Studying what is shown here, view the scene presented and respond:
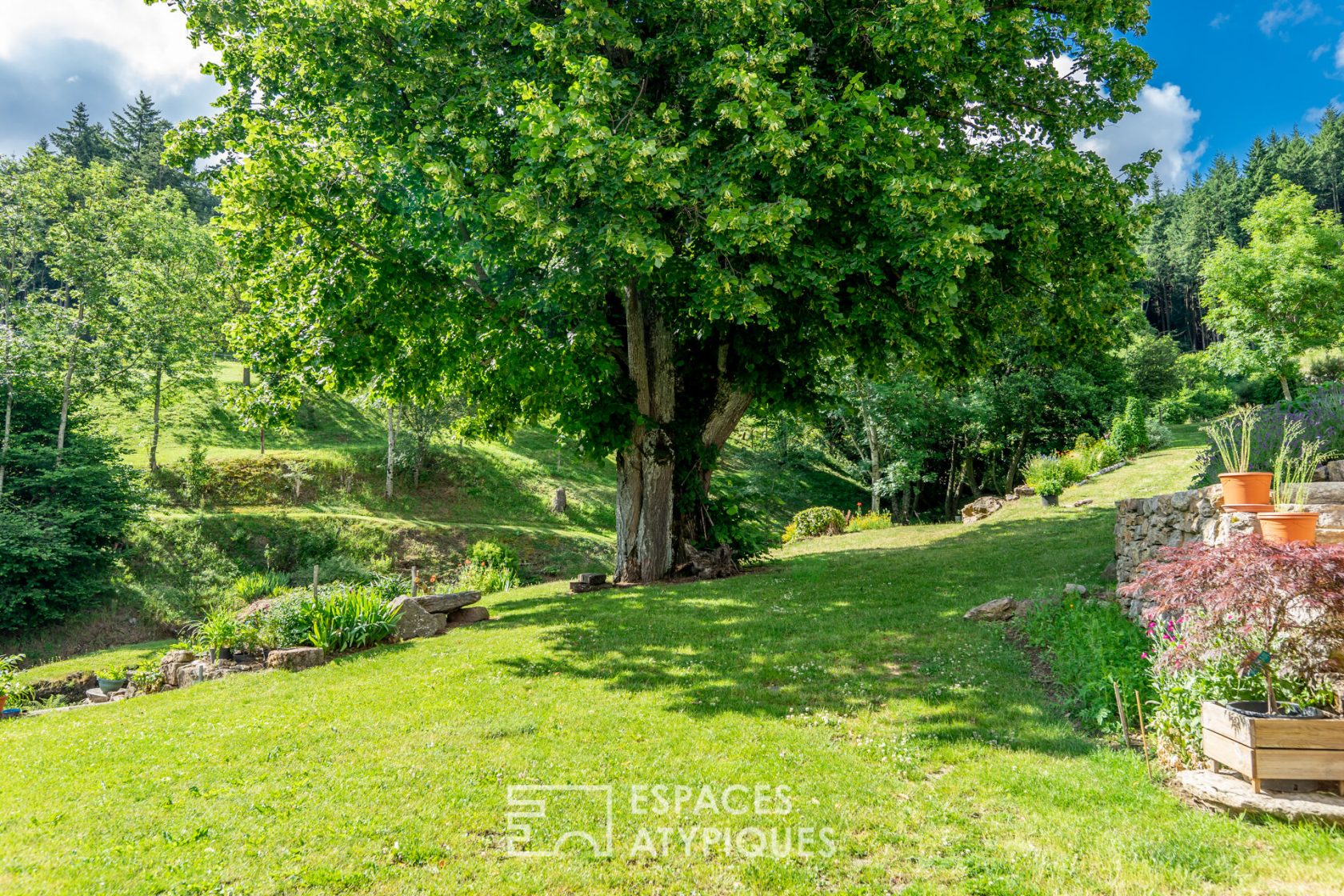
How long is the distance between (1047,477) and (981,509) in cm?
216

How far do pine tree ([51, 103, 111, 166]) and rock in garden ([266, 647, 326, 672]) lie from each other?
61291mm

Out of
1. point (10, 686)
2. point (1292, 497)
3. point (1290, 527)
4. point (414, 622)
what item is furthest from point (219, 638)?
point (1292, 497)

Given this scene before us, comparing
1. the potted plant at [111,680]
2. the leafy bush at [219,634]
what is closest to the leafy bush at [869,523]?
the leafy bush at [219,634]

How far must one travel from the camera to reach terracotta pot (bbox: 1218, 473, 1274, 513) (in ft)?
18.3

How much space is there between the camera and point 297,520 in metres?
21.5

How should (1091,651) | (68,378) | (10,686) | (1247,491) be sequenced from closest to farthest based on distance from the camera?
(1247,491), (1091,651), (10,686), (68,378)

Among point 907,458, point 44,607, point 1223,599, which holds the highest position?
point 907,458

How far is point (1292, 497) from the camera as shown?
6289 mm

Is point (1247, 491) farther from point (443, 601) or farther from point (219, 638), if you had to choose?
point (219, 638)

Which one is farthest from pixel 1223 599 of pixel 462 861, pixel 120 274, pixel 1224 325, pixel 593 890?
pixel 1224 325

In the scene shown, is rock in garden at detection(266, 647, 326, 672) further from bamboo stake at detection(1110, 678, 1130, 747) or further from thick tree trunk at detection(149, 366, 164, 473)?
thick tree trunk at detection(149, 366, 164, 473)

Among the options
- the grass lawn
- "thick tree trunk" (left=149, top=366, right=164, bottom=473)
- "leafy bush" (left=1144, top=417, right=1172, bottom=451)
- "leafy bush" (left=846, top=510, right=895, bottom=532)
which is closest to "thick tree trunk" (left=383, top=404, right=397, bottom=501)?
"thick tree trunk" (left=149, top=366, right=164, bottom=473)

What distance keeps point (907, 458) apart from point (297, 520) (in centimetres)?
1989

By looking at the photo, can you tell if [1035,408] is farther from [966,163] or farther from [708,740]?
[708,740]
